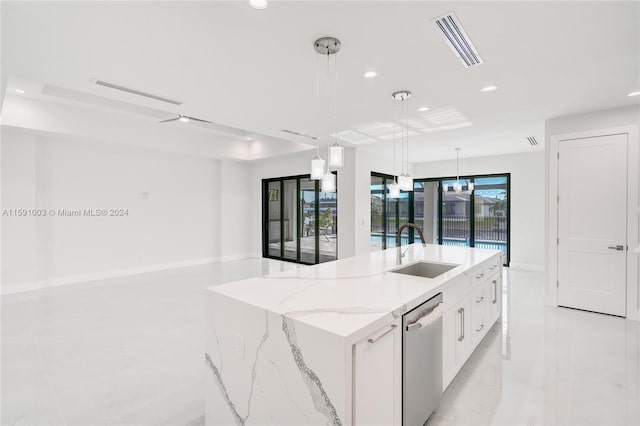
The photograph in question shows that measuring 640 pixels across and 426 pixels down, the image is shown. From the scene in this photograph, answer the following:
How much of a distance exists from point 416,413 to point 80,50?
358 cm

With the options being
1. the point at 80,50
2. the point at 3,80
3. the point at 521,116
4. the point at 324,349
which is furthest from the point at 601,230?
the point at 3,80

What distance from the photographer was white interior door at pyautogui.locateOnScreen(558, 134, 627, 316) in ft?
12.6

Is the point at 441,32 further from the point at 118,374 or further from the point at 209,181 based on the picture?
the point at 209,181

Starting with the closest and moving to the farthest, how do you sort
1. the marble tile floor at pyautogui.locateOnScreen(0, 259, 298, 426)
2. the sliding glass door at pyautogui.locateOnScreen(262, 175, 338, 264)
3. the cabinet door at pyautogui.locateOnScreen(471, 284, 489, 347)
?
the marble tile floor at pyautogui.locateOnScreen(0, 259, 298, 426), the cabinet door at pyautogui.locateOnScreen(471, 284, 489, 347), the sliding glass door at pyautogui.locateOnScreen(262, 175, 338, 264)

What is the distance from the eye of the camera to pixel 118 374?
2600 mm

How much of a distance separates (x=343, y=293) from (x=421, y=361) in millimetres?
598

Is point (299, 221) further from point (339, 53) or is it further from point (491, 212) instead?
point (339, 53)

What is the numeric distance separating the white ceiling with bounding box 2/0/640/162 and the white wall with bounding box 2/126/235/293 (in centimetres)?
184

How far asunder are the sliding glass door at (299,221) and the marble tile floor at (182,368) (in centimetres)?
358

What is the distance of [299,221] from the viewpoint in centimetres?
778

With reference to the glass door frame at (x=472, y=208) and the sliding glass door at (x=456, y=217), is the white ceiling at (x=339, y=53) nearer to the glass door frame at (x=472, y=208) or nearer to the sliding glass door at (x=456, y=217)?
the glass door frame at (x=472, y=208)

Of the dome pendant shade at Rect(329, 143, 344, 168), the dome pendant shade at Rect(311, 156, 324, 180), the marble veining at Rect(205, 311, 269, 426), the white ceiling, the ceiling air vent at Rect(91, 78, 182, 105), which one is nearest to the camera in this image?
the marble veining at Rect(205, 311, 269, 426)

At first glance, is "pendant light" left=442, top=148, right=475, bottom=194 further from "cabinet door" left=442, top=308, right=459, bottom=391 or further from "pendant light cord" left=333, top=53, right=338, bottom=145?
"cabinet door" left=442, top=308, right=459, bottom=391

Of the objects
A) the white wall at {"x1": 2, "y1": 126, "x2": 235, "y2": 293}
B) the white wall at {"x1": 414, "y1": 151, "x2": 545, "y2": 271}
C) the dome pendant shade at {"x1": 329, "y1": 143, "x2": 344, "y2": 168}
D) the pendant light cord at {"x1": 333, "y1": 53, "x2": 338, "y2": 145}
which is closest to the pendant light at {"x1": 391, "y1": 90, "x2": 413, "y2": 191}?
the pendant light cord at {"x1": 333, "y1": 53, "x2": 338, "y2": 145}
